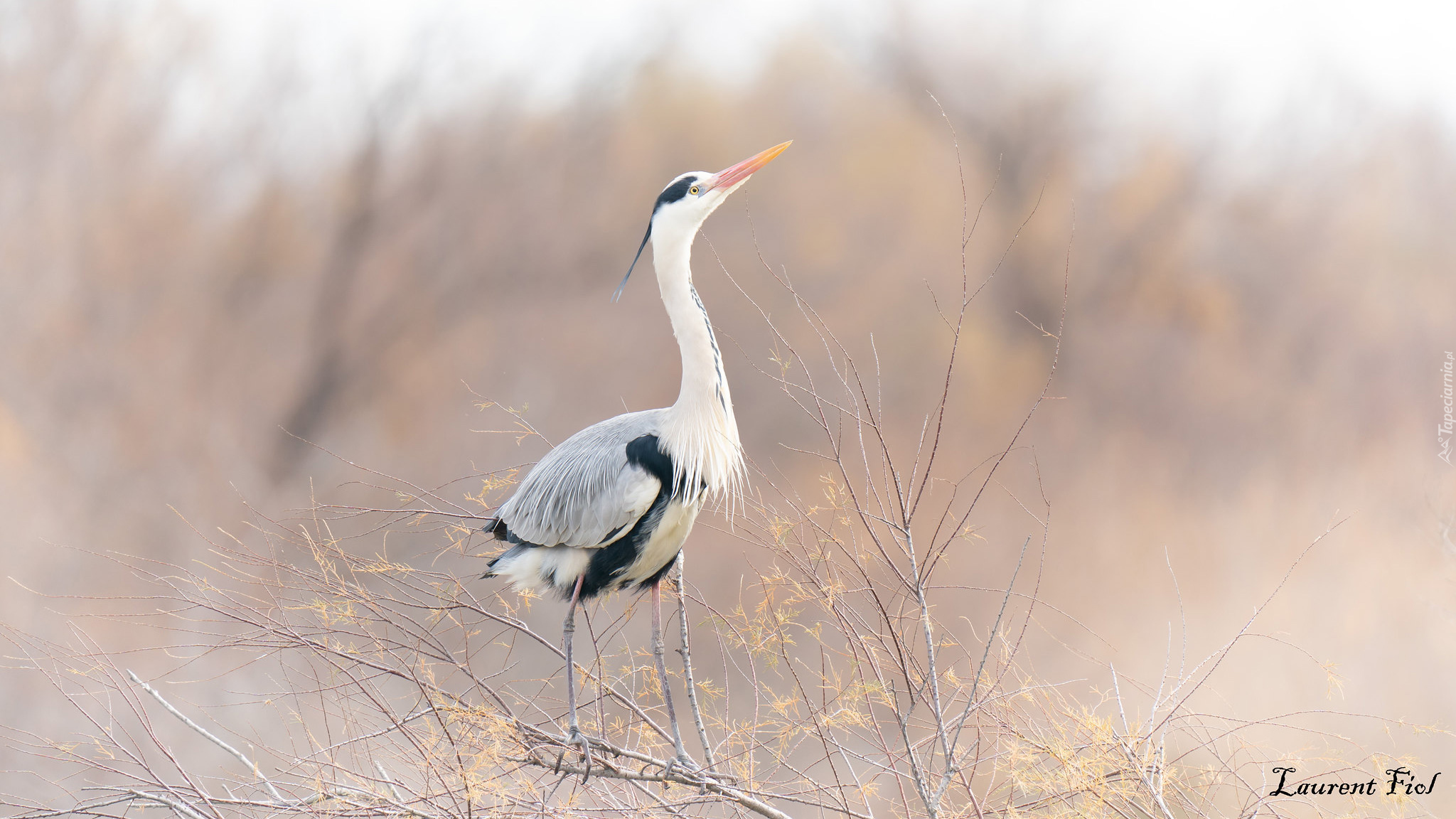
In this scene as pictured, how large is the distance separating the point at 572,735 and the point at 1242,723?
0.90 meters

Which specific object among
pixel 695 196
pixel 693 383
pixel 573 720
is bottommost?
pixel 573 720

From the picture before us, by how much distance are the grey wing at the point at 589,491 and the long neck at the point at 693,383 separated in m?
0.06

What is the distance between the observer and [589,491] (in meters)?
1.26

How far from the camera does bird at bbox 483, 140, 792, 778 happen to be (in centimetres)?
124

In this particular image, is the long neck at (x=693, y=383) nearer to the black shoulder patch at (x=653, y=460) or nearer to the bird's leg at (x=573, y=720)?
the black shoulder patch at (x=653, y=460)

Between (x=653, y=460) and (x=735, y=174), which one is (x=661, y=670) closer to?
(x=653, y=460)

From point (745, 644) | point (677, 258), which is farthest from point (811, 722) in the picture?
point (677, 258)

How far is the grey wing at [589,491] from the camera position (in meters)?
1.24

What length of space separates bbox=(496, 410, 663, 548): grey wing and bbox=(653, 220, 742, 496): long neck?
58 millimetres

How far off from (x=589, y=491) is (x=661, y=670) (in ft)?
0.96
